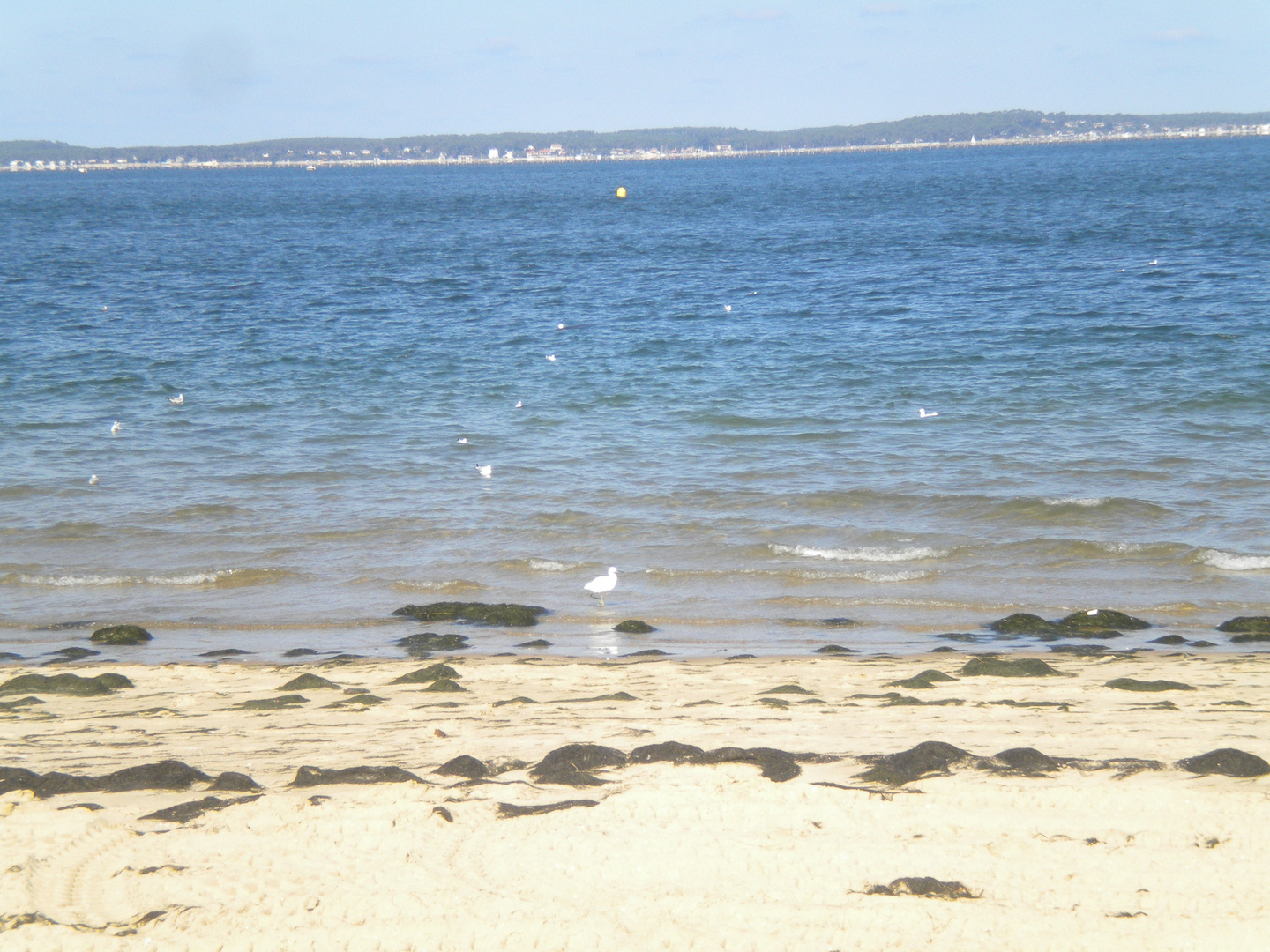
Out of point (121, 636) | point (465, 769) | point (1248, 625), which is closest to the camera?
point (465, 769)

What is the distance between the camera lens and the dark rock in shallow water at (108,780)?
5316mm

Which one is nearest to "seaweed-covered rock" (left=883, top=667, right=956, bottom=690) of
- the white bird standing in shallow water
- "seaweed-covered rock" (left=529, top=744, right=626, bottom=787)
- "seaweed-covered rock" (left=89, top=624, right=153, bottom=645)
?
"seaweed-covered rock" (left=529, top=744, right=626, bottom=787)

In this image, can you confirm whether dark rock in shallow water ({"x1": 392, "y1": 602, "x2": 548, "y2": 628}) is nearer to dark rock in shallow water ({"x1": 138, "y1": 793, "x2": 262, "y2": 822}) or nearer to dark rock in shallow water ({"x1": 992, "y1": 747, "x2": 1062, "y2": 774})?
dark rock in shallow water ({"x1": 138, "y1": 793, "x2": 262, "y2": 822})

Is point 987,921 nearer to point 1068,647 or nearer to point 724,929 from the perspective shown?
point 724,929

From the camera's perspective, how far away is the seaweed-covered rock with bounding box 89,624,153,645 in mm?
9711

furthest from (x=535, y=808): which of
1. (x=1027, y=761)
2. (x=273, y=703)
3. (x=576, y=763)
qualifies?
(x=273, y=703)

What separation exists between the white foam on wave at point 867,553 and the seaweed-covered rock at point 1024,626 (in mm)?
1985

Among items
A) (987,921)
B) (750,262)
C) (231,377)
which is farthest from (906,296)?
(987,921)

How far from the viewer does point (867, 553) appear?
11.9 metres

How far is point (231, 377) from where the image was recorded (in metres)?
21.9

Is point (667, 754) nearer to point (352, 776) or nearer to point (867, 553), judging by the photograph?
point (352, 776)

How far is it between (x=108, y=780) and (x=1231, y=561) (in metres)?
10.8

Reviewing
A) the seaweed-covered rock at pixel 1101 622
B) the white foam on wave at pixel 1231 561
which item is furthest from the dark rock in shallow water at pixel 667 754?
the white foam on wave at pixel 1231 561

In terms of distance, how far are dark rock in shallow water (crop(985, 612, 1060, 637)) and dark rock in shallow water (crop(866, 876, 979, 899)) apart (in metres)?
5.71
